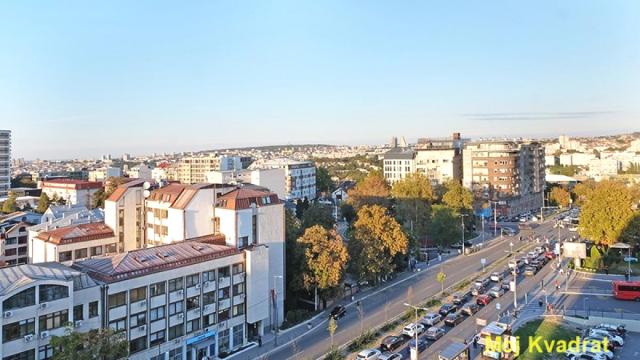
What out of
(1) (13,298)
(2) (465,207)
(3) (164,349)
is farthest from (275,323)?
(2) (465,207)

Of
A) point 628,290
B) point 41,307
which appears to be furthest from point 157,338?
point 628,290

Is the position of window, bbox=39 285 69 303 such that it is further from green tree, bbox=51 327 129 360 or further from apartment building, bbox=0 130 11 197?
apartment building, bbox=0 130 11 197

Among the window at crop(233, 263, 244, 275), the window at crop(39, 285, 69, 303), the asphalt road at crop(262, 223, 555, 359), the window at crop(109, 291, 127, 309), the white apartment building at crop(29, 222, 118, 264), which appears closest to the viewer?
the window at crop(39, 285, 69, 303)

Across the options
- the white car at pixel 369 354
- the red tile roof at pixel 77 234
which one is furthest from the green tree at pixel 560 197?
the red tile roof at pixel 77 234

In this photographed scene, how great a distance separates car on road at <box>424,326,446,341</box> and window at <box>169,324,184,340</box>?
53.7 feet

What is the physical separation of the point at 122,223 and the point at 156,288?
1558cm

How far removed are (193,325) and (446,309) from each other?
772 inches

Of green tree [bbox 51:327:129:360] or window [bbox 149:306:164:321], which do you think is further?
window [bbox 149:306:164:321]

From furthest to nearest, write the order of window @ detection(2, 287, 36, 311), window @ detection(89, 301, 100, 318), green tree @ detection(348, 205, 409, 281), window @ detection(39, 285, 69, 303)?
green tree @ detection(348, 205, 409, 281)
window @ detection(89, 301, 100, 318)
window @ detection(39, 285, 69, 303)
window @ detection(2, 287, 36, 311)

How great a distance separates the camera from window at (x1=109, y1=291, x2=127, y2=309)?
2674 centimetres

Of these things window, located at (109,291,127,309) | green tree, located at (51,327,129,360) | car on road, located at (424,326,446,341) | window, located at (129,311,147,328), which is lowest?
car on road, located at (424,326,446,341)

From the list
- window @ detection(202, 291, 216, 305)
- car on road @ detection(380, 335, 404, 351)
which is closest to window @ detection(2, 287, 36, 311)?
window @ detection(202, 291, 216, 305)

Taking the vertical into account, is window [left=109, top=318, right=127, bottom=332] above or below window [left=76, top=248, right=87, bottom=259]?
below

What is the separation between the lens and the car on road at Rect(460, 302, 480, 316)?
38.2 meters
